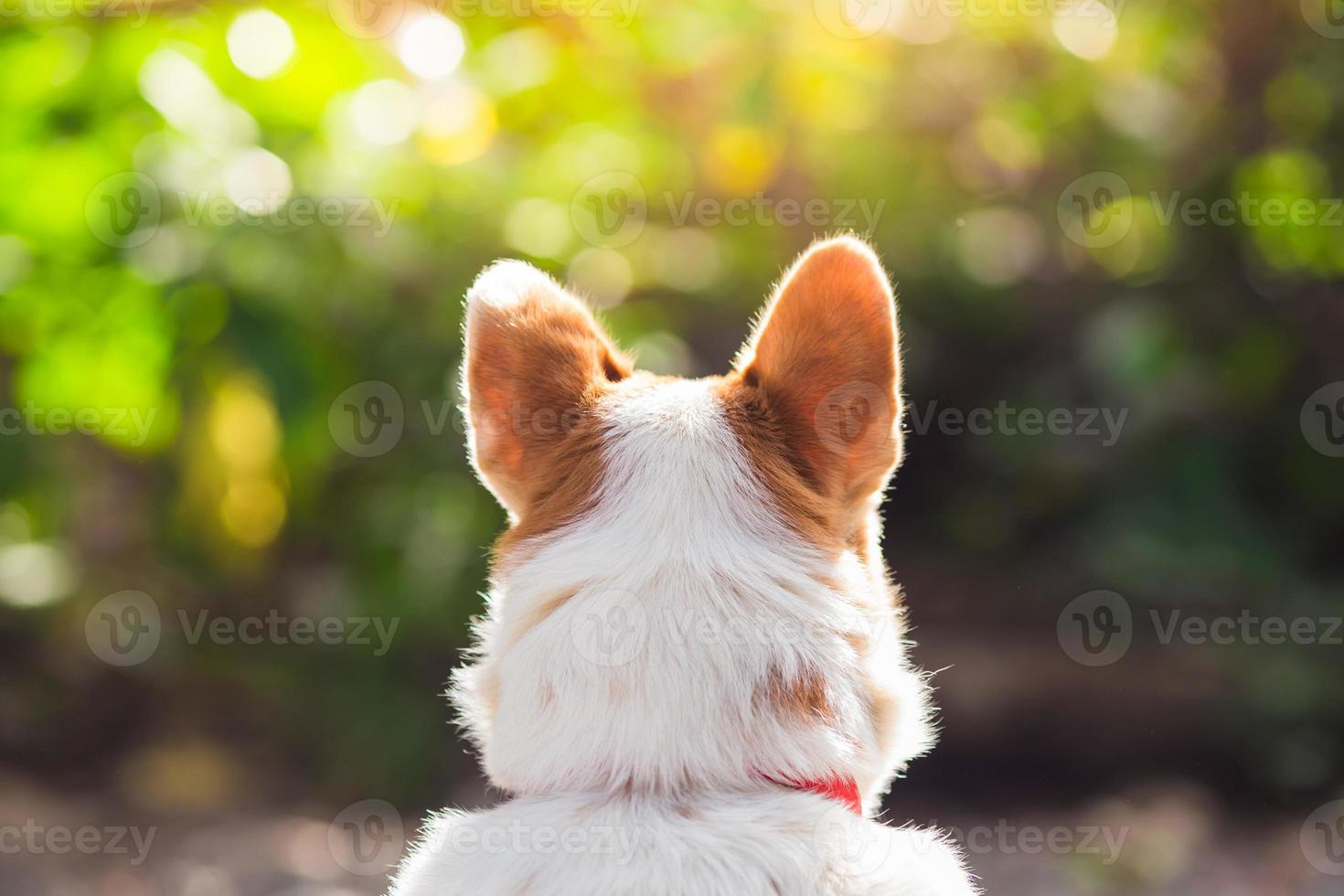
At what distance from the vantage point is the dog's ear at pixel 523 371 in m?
2.48

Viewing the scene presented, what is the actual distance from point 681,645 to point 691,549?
0.61ft

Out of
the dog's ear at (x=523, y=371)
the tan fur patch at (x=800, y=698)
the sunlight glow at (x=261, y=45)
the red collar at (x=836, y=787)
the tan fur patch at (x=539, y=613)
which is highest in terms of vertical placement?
the sunlight glow at (x=261, y=45)

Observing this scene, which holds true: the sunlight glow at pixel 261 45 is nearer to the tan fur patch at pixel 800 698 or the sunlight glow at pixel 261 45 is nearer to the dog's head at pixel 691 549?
the dog's head at pixel 691 549

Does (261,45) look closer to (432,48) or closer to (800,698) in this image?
(432,48)

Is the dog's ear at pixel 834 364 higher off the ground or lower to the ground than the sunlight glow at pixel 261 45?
lower

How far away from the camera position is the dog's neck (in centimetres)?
211

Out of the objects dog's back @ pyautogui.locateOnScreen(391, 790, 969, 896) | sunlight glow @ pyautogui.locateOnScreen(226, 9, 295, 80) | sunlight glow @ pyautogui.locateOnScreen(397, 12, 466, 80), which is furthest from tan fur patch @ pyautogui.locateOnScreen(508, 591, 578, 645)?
sunlight glow @ pyautogui.locateOnScreen(397, 12, 466, 80)

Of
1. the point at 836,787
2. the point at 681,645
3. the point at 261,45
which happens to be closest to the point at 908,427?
the point at 261,45

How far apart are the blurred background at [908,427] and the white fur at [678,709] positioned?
3.31 m

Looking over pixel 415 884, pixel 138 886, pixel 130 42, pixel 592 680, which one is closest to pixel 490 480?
pixel 592 680

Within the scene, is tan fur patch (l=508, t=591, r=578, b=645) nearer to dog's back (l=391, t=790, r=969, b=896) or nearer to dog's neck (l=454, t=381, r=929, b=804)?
dog's neck (l=454, t=381, r=929, b=804)

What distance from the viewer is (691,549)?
2.20 metres

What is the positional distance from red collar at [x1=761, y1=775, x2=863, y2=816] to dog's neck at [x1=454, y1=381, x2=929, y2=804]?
15 mm

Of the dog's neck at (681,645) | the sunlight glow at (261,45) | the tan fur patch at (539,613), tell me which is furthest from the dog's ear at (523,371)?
the sunlight glow at (261,45)
